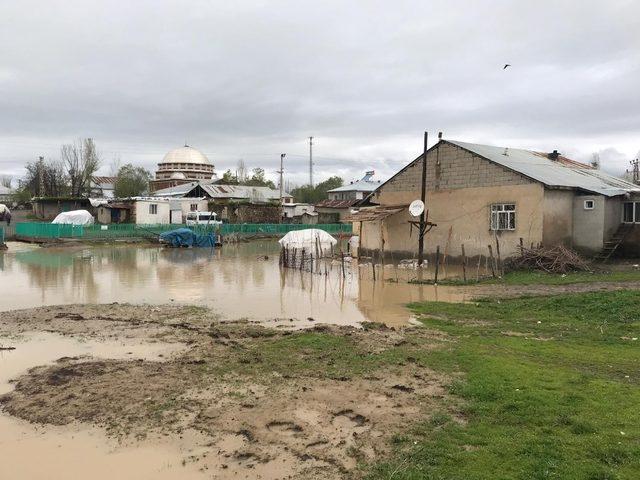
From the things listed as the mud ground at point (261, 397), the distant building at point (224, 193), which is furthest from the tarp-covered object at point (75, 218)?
the mud ground at point (261, 397)

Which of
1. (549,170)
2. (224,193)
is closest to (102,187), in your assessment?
(224,193)

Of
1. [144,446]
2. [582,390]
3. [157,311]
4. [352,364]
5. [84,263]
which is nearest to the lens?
[144,446]

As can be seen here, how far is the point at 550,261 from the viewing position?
20125 mm

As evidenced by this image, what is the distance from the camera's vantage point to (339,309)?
14.9 metres

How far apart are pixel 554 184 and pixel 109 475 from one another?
21.1m

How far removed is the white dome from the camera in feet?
292

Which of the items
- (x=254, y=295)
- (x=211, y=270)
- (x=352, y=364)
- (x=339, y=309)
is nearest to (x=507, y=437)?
(x=352, y=364)

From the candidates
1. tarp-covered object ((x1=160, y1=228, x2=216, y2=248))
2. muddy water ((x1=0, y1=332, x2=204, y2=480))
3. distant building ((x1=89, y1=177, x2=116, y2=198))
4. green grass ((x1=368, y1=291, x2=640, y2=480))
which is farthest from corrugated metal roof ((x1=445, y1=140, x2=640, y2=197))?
distant building ((x1=89, y1=177, x2=116, y2=198))

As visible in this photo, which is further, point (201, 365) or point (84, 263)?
point (84, 263)

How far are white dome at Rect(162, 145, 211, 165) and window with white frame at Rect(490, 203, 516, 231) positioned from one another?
7277cm

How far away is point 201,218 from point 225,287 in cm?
3399

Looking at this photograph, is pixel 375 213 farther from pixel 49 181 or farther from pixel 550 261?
pixel 49 181

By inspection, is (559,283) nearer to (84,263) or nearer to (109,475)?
(109,475)

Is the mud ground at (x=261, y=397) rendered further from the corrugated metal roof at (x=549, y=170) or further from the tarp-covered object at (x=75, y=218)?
the tarp-covered object at (x=75, y=218)
